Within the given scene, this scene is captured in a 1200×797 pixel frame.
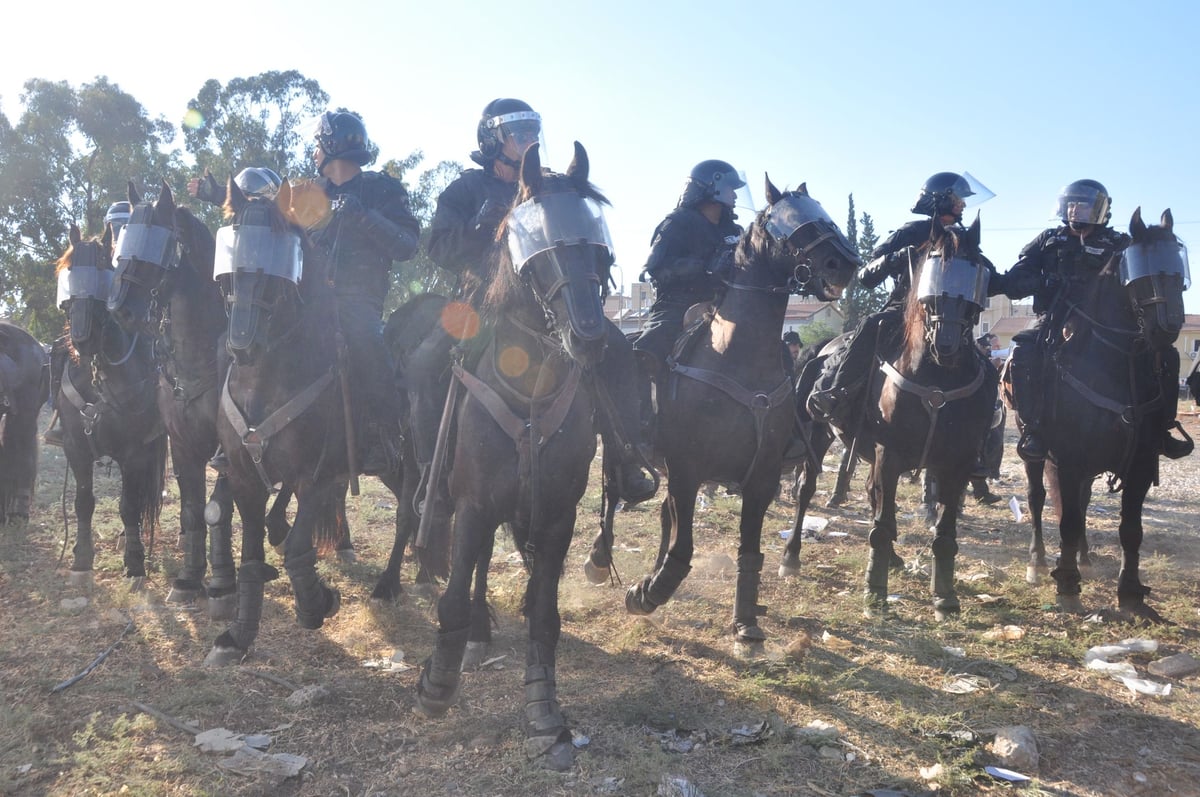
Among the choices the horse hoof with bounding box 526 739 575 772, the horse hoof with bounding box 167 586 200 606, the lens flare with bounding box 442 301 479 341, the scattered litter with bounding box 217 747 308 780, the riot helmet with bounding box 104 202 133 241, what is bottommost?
the scattered litter with bounding box 217 747 308 780

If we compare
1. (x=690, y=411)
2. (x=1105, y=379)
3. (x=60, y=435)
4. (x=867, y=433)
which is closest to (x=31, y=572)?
(x=60, y=435)

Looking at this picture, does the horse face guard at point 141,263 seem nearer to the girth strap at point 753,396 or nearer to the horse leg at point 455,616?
the horse leg at point 455,616

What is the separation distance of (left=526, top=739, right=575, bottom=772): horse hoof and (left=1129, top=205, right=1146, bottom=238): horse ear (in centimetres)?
572

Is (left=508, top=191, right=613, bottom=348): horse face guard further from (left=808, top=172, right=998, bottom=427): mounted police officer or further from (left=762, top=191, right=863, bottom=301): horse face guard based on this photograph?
(left=808, top=172, right=998, bottom=427): mounted police officer

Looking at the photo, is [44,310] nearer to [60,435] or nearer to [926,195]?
[60,435]

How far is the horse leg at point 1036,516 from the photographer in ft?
25.5

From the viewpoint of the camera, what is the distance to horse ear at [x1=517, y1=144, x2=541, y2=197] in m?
4.09

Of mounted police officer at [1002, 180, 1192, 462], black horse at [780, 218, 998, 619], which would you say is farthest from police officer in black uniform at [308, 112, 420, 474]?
mounted police officer at [1002, 180, 1192, 462]

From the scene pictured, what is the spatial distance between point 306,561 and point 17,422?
6.13m

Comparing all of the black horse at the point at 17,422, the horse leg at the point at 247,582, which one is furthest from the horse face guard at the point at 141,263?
the black horse at the point at 17,422

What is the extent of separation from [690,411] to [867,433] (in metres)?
2.27

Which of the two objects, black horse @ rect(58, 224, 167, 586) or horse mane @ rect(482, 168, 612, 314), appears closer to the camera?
horse mane @ rect(482, 168, 612, 314)

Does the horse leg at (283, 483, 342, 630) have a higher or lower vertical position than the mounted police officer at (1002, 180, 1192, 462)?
lower

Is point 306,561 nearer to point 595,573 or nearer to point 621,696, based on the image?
point 621,696
